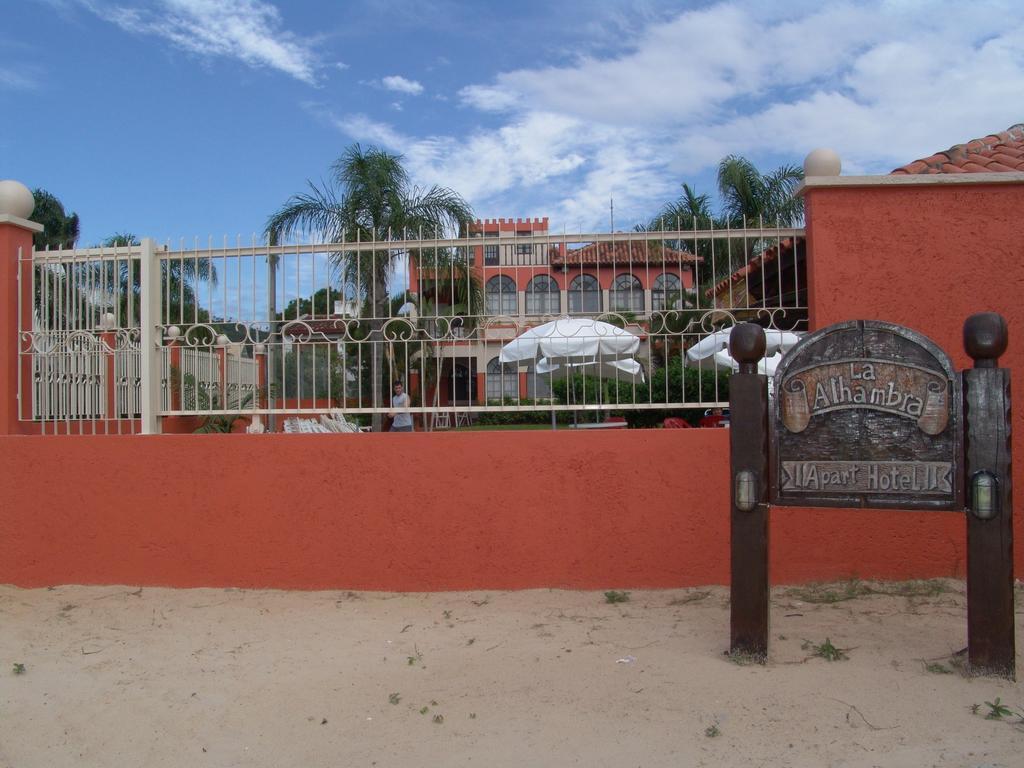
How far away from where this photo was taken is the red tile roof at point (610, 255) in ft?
18.4

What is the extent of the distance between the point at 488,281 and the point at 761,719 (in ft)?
11.4

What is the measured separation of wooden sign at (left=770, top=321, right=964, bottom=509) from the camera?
392cm

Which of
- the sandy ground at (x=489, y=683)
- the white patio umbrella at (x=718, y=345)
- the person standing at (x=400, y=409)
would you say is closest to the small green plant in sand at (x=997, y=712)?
the sandy ground at (x=489, y=683)

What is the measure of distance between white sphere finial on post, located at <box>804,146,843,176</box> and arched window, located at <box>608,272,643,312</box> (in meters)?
1.36

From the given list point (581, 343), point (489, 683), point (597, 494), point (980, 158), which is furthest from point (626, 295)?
point (980, 158)

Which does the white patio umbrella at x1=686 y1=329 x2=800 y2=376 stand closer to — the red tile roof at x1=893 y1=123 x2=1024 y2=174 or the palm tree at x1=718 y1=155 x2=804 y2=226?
the red tile roof at x1=893 y1=123 x2=1024 y2=174

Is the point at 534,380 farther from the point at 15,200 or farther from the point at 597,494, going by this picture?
the point at 15,200

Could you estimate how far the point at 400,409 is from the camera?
550 cm

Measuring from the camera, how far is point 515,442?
5355mm

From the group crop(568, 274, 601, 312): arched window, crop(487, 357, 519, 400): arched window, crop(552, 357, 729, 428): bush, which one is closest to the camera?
crop(552, 357, 729, 428): bush

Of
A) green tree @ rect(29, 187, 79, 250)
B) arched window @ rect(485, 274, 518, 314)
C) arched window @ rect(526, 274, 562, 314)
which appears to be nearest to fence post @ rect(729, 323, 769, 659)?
arched window @ rect(526, 274, 562, 314)

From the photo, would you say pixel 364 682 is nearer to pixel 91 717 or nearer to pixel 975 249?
pixel 91 717

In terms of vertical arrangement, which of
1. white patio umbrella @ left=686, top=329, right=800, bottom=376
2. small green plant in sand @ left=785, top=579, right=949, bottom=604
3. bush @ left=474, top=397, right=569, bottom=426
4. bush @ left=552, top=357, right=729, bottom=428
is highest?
white patio umbrella @ left=686, top=329, right=800, bottom=376

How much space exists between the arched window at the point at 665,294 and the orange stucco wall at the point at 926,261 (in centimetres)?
90
